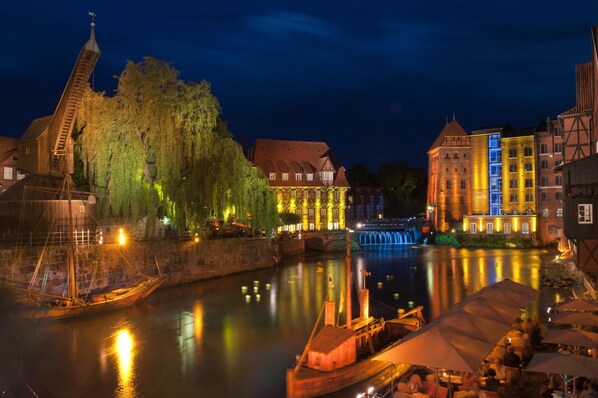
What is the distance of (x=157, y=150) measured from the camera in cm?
3650

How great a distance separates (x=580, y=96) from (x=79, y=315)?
1766 inches

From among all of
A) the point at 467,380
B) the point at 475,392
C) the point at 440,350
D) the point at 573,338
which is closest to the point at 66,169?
the point at 467,380

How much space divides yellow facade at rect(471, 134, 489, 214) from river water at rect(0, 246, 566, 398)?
37161mm

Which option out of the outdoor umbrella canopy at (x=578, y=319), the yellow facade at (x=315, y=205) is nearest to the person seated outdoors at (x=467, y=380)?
the outdoor umbrella canopy at (x=578, y=319)

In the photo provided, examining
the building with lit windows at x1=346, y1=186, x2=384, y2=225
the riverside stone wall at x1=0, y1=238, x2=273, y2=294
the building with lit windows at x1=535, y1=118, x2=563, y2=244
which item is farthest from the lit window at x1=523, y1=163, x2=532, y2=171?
the riverside stone wall at x1=0, y1=238, x2=273, y2=294

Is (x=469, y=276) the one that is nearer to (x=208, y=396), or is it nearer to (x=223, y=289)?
(x=223, y=289)

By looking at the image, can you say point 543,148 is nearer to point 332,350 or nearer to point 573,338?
point 573,338

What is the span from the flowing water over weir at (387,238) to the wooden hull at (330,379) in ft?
222

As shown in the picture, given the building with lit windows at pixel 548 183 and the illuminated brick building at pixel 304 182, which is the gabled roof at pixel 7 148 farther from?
the building with lit windows at pixel 548 183

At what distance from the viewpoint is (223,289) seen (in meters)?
37.9

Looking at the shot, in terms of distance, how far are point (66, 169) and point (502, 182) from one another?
208 feet

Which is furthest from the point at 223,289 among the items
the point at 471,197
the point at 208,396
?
the point at 471,197

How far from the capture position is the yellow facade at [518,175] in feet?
250

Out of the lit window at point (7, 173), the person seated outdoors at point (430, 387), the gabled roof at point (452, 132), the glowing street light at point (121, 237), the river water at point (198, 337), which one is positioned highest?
the gabled roof at point (452, 132)
